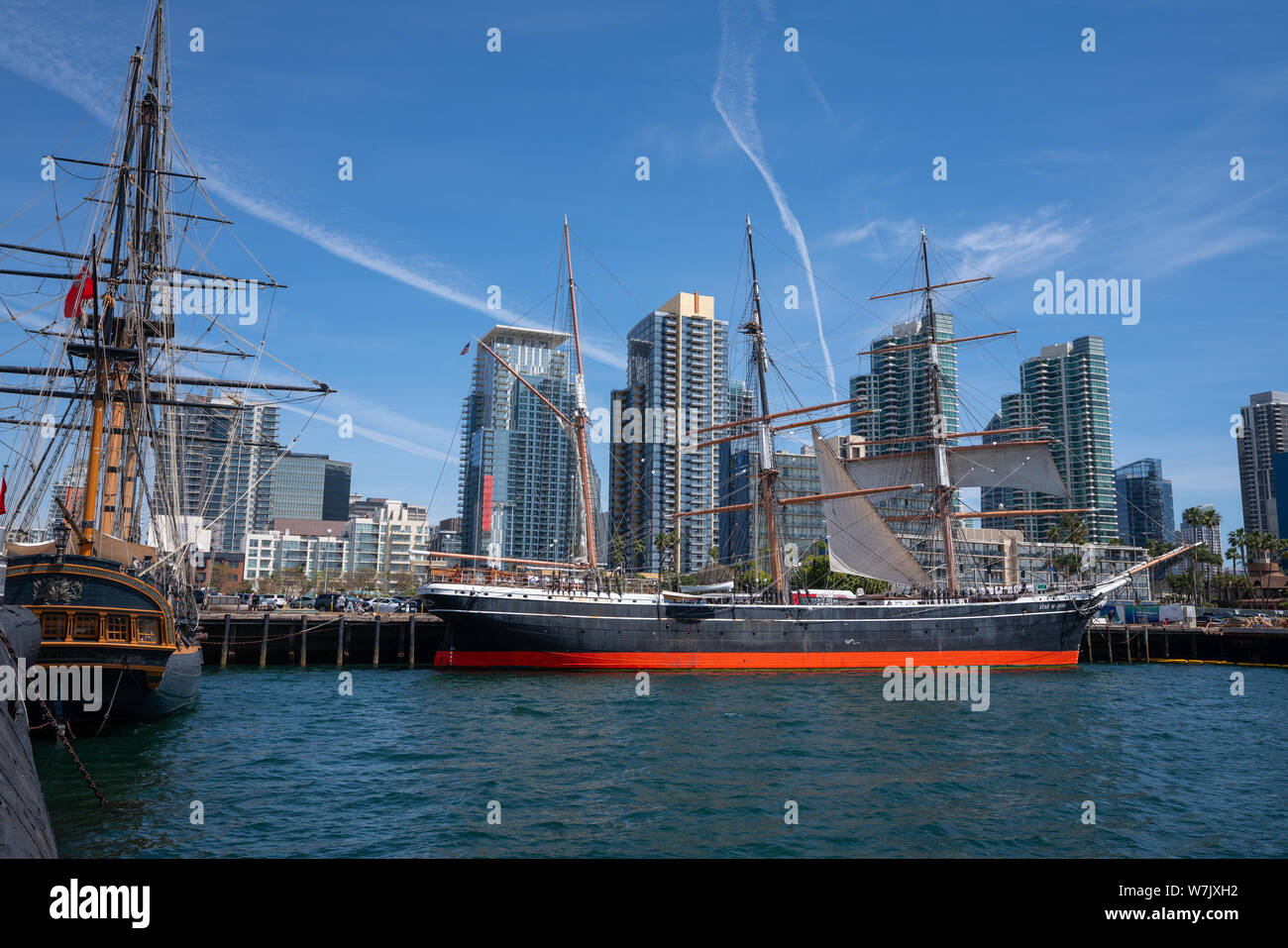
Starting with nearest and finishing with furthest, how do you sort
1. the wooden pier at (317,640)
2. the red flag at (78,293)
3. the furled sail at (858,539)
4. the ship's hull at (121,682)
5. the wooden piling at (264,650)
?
the ship's hull at (121,682), the red flag at (78,293), the wooden piling at (264,650), the wooden pier at (317,640), the furled sail at (858,539)

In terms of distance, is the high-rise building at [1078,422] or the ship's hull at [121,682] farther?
the high-rise building at [1078,422]

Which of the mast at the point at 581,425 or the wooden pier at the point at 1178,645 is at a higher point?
the mast at the point at 581,425

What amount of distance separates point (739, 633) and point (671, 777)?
2523cm

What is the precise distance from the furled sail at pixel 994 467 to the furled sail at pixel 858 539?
28.0ft

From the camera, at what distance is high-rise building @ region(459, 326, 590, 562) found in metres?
166

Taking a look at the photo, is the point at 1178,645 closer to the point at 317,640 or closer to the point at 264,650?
the point at 317,640

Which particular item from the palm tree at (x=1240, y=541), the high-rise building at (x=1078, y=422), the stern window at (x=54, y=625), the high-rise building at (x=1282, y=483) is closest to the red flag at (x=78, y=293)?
the stern window at (x=54, y=625)

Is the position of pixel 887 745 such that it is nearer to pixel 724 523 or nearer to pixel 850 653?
pixel 850 653

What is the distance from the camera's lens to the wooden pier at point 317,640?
45.0 meters

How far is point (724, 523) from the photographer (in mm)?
160125

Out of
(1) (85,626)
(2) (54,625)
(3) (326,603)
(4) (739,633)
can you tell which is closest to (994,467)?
(4) (739,633)

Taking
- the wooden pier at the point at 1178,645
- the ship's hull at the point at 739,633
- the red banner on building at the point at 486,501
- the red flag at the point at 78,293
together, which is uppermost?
the red banner on building at the point at 486,501

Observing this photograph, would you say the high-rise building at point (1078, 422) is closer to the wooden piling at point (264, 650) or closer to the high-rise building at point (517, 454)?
the high-rise building at point (517, 454)
